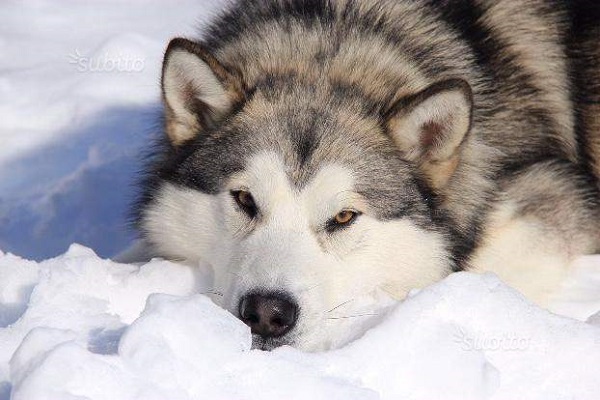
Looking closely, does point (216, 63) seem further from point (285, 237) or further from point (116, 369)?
point (116, 369)

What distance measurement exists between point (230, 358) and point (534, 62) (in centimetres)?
230

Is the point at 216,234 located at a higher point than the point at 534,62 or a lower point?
lower

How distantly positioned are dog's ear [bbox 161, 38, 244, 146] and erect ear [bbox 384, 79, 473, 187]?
0.60 metres

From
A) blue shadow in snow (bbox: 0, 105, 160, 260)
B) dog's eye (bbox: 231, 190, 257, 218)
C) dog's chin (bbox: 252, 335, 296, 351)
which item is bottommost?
blue shadow in snow (bbox: 0, 105, 160, 260)

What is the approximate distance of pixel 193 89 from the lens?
361 centimetres

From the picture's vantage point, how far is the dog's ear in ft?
11.4

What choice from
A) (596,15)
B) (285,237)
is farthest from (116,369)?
(596,15)

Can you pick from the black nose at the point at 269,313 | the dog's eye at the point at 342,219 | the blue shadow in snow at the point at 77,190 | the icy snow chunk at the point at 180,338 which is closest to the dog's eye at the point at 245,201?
the dog's eye at the point at 342,219

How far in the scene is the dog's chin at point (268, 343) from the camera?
301cm

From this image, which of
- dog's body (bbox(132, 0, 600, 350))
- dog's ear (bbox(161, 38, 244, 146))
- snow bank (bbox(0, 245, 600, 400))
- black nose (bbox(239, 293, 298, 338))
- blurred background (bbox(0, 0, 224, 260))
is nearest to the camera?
snow bank (bbox(0, 245, 600, 400))

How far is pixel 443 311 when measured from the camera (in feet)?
9.40

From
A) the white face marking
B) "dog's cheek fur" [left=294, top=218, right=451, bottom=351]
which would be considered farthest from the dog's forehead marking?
"dog's cheek fur" [left=294, top=218, right=451, bottom=351]

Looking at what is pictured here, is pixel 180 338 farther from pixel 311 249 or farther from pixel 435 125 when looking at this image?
pixel 435 125

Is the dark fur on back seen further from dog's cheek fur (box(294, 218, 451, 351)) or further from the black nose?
the black nose
